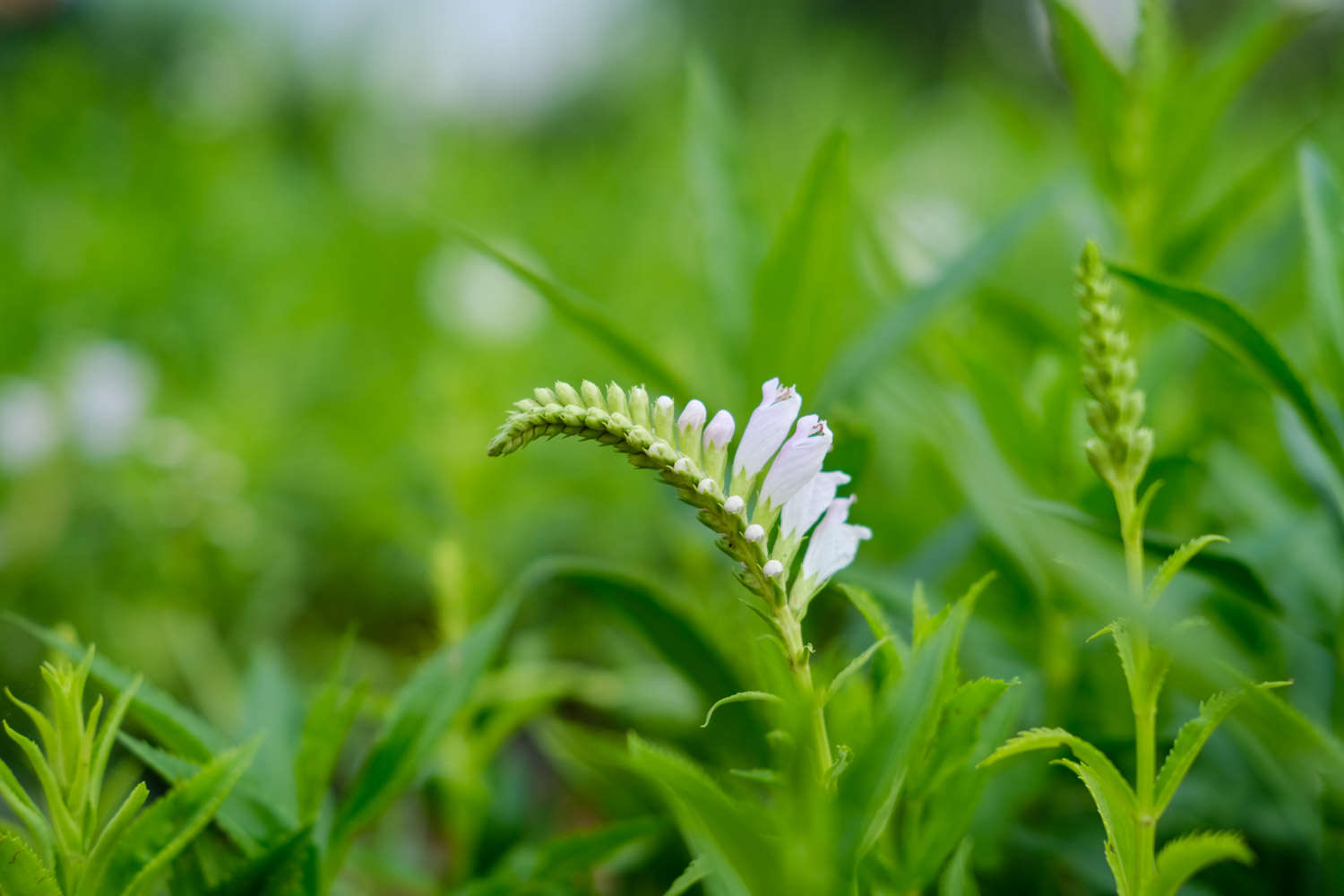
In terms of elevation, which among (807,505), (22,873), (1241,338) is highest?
(1241,338)

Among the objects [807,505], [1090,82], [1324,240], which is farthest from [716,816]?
[1090,82]

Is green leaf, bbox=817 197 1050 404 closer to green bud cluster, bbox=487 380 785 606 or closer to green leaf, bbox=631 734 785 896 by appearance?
green bud cluster, bbox=487 380 785 606

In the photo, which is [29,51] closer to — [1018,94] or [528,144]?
[528,144]

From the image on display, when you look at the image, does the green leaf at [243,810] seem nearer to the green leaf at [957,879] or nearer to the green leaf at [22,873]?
the green leaf at [22,873]

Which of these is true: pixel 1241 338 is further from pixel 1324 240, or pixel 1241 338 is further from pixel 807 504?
pixel 807 504

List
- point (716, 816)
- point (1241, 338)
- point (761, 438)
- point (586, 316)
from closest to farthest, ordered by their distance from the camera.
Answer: point (716, 816) < point (761, 438) < point (1241, 338) < point (586, 316)

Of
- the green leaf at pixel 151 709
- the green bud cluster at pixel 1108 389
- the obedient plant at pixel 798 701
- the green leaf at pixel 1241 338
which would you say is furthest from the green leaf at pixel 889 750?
the green leaf at pixel 151 709
